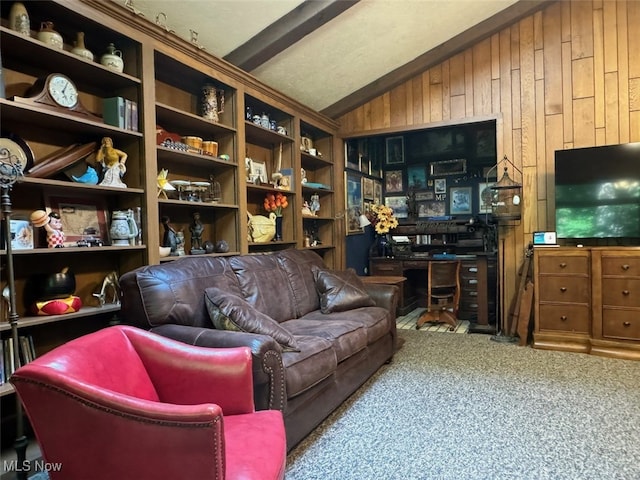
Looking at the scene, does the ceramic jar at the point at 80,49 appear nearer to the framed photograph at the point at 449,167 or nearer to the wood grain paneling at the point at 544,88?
the wood grain paneling at the point at 544,88

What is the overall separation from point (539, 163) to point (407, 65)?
176cm

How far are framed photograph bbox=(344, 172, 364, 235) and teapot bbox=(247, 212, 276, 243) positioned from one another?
1.51 m

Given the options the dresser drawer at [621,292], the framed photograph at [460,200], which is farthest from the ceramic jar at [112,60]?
the framed photograph at [460,200]

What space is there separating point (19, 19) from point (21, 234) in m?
1.06

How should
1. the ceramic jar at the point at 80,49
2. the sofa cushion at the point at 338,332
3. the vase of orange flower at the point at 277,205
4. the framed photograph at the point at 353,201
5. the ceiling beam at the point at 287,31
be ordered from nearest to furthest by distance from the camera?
1. the ceramic jar at the point at 80,49
2. the sofa cushion at the point at 338,332
3. the ceiling beam at the point at 287,31
4. the vase of orange flower at the point at 277,205
5. the framed photograph at the point at 353,201

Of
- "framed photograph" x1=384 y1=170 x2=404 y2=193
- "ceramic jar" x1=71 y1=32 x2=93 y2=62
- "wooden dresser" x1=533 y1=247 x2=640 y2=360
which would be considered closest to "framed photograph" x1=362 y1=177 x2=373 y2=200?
"framed photograph" x1=384 y1=170 x2=404 y2=193

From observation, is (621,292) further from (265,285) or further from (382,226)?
(265,285)

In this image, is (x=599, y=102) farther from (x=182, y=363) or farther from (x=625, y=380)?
(x=182, y=363)

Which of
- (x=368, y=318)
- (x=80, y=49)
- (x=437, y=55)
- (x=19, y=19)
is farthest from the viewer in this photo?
(x=437, y=55)

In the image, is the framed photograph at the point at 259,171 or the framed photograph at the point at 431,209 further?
the framed photograph at the point at 431,209

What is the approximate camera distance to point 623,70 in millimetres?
3711

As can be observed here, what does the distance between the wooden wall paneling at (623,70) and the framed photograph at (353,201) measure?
290 centimetres

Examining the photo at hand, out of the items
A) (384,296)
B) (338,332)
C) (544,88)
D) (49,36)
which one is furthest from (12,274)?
(544,88)

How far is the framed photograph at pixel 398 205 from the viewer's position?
247 inches
